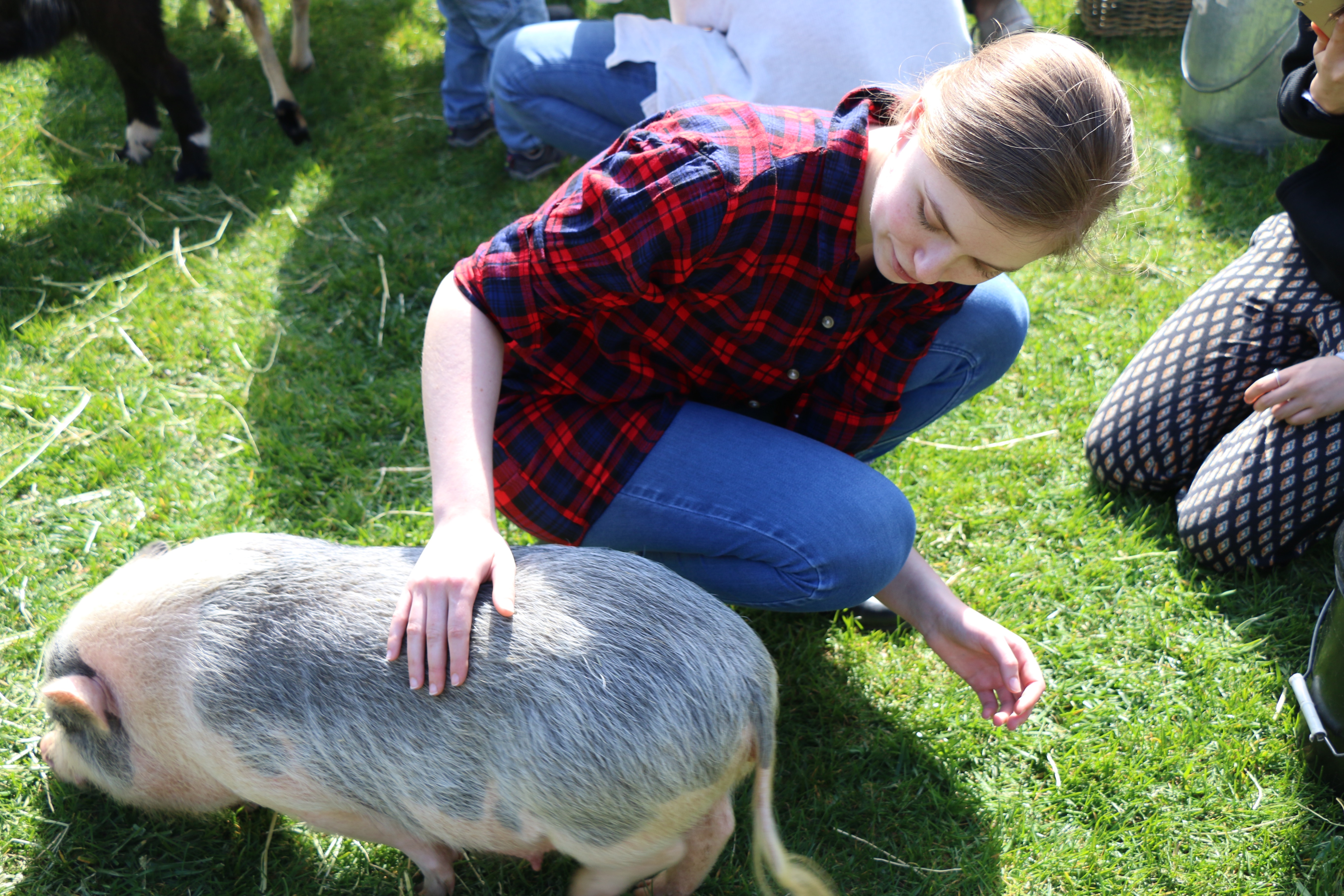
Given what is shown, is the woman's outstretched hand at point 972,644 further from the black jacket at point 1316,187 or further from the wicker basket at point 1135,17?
the wicker basket at point 1135,17

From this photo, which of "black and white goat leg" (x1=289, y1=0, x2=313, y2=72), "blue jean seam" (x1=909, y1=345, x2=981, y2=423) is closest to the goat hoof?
"black and white goat leg" (x1=289, y1=0, x2=313, y2=72)

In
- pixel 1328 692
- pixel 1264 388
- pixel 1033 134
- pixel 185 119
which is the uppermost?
pixel 1033 134

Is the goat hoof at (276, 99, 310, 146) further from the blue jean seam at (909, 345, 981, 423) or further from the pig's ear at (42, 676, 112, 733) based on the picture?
the blue jean seam at (909, 345, 981, 423)

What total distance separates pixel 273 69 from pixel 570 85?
187 cm

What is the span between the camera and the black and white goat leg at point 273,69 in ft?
14.4

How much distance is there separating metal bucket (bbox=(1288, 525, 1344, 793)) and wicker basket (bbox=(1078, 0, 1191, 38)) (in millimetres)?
3849

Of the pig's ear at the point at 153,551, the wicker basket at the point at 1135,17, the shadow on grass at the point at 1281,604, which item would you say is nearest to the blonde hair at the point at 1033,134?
the shadow on grass at the point at 1281,604

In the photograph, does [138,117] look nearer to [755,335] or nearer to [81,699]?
[81,699]

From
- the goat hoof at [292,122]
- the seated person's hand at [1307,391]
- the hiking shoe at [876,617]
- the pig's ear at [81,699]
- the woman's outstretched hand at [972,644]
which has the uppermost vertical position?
the goat hoof at [292,122]

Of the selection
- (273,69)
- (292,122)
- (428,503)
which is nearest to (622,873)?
(428,503)

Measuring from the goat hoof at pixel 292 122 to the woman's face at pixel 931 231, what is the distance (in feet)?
11.7

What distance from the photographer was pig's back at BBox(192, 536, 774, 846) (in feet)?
5.63

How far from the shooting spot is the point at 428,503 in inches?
118

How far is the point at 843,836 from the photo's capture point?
87.7 inches
